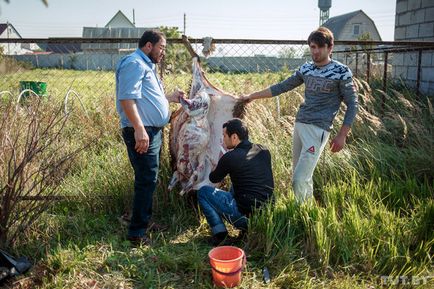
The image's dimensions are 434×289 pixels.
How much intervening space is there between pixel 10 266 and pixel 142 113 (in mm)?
1464

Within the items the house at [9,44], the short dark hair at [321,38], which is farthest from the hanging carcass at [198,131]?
the house at [9,44]

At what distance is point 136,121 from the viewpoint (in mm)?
2982

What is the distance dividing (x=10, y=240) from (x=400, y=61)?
8.49 metres

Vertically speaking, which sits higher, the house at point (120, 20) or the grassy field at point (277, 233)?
the house at point (120, 20)

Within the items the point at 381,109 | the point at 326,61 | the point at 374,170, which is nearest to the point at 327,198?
the point at 374,170

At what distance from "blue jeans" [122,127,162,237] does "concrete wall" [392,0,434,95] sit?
6.13 meters

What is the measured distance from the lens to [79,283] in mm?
2826

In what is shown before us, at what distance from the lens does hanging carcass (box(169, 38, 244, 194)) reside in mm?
Answer: 3705

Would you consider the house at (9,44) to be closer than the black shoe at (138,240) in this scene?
No

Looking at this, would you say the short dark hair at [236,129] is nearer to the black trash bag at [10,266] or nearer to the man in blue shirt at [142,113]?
the man in blue shirt at [142,113]

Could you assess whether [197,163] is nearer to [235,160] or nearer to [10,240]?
[235,160]

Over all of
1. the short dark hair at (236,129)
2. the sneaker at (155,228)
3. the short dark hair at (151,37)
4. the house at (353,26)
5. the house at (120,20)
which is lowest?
the sneaker at (155,228)

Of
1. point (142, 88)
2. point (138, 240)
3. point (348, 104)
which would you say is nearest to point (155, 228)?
point (138, 240)

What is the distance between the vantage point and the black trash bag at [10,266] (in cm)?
279
